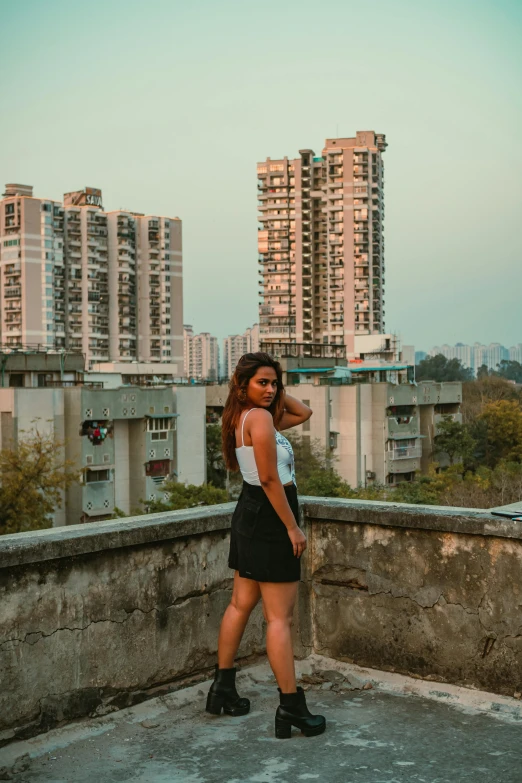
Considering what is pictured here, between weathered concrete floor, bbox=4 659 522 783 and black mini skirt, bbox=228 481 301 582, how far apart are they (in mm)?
645

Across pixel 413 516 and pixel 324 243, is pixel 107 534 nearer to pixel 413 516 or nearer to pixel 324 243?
pixel 413 516

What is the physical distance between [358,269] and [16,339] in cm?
3739

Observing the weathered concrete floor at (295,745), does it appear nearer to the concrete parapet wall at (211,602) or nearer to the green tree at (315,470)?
the concrete parapet wall at (211,602)

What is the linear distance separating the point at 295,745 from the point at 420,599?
988 mm

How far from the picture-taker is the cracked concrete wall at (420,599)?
4.09 m

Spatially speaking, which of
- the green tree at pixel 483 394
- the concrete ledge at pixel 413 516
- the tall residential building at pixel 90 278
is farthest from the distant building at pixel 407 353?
the concrete ledge at pixel 413 516

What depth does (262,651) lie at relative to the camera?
4664mm

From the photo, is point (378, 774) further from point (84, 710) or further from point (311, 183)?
point (311, 183)

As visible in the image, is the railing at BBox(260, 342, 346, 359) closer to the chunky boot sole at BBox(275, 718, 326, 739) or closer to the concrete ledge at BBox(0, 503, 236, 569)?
the concrete ledge at BBox(0, 503, 236, 569)

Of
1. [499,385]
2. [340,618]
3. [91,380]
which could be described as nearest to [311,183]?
[499,385]

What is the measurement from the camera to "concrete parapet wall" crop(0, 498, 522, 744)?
369 centimetres

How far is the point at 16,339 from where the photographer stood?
329ft

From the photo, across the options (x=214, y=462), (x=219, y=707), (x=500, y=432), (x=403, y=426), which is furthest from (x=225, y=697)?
(x=500, y=432)

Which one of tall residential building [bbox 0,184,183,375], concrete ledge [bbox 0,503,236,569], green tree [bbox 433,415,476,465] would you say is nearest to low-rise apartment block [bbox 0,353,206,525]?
green tree [bbox 433,415,476,465]
